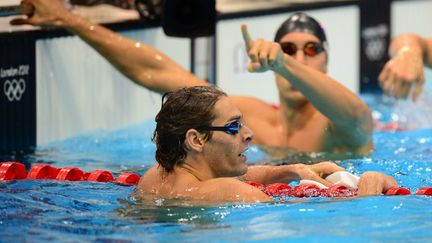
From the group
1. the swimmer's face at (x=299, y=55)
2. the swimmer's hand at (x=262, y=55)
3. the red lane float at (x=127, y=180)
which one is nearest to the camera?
the red lane float at (x=127, y=180)

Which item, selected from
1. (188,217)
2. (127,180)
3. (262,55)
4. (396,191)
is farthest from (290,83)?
(188,217)

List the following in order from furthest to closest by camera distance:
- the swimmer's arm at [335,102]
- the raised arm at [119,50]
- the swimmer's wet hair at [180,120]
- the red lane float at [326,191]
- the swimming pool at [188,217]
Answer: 1. the raised arm at [119,50]
2. the swimmer's arm at [335,102]
3. the red lane float at [326,191]
4. the swimmer's wet hair at [180,120]
5. the swimming pool at [188,217]

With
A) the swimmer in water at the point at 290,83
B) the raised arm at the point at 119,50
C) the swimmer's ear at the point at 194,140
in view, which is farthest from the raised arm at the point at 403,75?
the raised arm at the point at 119,50

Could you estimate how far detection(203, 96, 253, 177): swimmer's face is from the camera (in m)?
3.48

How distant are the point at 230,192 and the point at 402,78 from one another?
1.00 metres

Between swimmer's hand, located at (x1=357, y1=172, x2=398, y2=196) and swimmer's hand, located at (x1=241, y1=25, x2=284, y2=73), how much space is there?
2.83 ft

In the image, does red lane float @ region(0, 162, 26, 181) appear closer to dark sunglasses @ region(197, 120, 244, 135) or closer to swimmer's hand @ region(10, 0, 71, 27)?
dark sunglasses @ region(197, 120, 244, 135)

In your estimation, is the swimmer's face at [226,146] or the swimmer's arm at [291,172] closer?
the swimmer's face at [226,146]

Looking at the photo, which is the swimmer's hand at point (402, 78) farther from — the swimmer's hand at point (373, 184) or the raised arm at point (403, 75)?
the swimmer's hand at point (373, 184)

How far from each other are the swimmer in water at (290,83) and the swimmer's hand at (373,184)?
0.93m

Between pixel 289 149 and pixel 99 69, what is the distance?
1464 mm

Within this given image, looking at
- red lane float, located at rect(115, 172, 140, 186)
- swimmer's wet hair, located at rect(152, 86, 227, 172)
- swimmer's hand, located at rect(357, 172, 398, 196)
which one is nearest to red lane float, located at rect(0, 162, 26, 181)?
red lane float, located at rect(115, 172, 140, 186)

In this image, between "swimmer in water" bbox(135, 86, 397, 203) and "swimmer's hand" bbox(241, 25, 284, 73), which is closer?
"swimmer in water" bbox(135, 86, 397, 203)

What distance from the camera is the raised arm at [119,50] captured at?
506 cm
